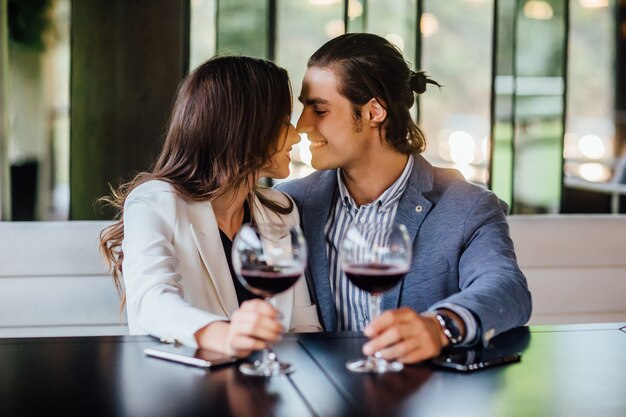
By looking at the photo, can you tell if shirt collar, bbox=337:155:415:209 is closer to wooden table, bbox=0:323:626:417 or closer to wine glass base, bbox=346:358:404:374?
wooden table, bbox=0:323:626:417

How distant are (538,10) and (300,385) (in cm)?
493

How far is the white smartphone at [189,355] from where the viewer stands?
5.35ft

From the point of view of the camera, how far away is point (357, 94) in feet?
8.59

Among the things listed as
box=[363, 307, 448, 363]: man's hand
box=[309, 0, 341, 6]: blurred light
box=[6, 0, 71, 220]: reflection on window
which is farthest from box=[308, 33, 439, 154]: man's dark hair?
box=[6, 0, 71, 220]: reflection on window

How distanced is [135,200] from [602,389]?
1.17 metres

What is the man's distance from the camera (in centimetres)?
241

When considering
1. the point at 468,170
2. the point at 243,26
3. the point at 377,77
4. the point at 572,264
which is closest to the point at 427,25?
the point at 468,170

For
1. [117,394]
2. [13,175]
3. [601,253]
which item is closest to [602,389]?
[117,394]

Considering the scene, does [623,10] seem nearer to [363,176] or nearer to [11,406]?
[363,176]

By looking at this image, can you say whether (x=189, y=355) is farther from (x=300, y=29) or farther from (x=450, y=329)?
(x=300, y=29)

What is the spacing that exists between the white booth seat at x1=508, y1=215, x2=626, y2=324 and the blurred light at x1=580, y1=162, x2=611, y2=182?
745cm

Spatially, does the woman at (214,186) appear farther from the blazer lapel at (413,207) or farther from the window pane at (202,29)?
the window pane at (202,29)

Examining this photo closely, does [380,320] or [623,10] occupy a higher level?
[623,10]

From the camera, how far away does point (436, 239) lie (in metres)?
2.43
